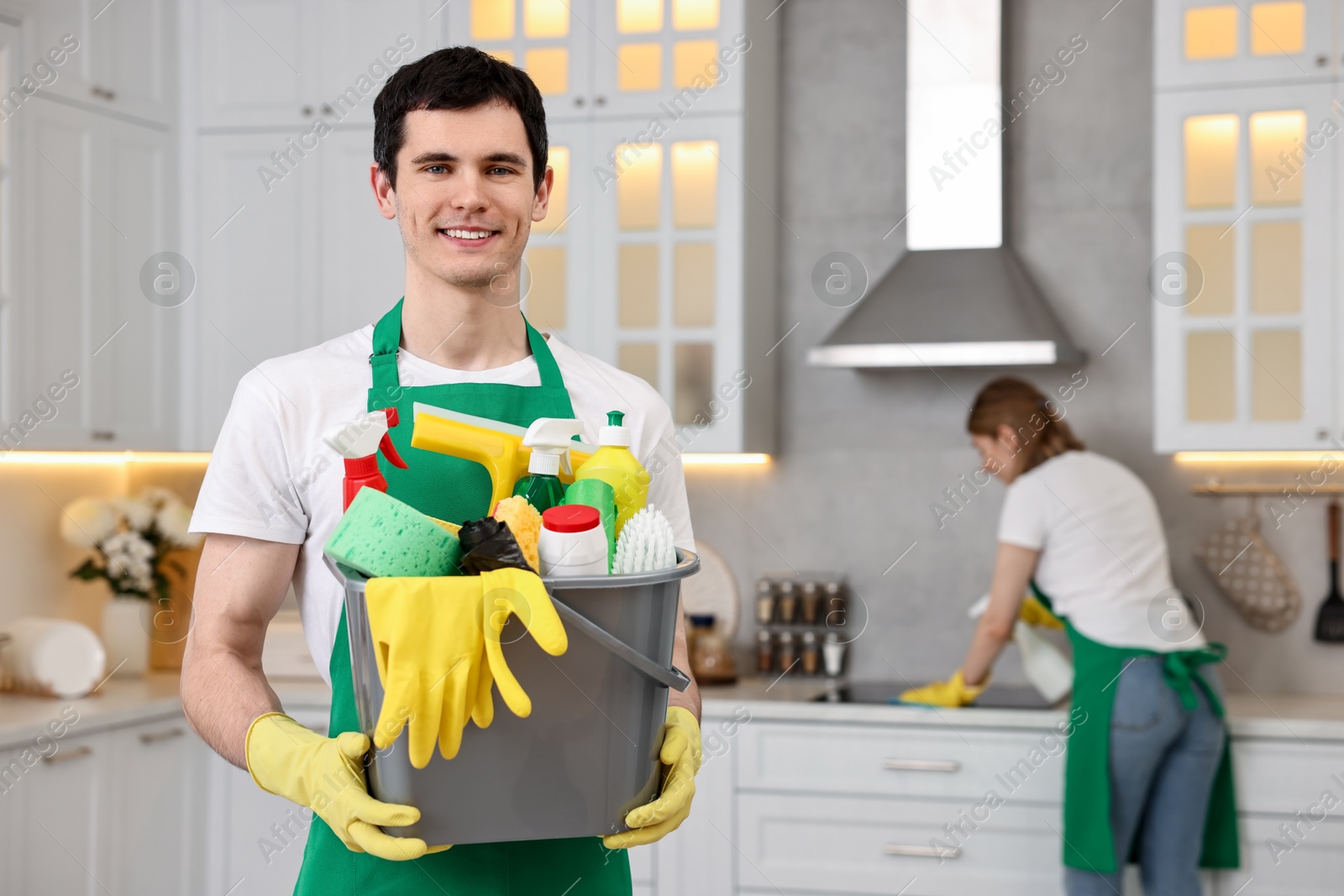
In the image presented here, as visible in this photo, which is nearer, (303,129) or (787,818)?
(787,818)

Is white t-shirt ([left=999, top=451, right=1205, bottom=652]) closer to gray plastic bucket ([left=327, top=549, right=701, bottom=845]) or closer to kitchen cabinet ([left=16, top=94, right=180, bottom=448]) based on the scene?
gray plastic bucket ([left=327, top=549, right=701, bottom=845])

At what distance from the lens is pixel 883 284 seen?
287 centimetres

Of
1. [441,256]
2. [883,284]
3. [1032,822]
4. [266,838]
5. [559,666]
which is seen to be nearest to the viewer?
[559,666]

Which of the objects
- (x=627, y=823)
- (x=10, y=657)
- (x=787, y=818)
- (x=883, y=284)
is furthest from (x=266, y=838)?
(x=627, y=823)

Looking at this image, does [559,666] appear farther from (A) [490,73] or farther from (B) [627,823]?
(A) [490,73]

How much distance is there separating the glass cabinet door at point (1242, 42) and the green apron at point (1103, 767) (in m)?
1.23

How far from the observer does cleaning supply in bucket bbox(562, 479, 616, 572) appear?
2.80 ft

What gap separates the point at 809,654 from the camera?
9.89ft

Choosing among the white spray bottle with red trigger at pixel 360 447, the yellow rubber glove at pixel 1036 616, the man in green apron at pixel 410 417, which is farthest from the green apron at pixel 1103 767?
the white spray bottle with red trigger at pixel 360 447

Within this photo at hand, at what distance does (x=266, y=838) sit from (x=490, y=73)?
7.03 feet

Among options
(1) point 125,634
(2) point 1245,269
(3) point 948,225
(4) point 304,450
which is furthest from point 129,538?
(2) point 1245,269

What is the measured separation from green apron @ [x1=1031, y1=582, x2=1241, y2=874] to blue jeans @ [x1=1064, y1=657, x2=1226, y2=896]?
18mm

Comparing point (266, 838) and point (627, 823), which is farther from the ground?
point (627, 823)

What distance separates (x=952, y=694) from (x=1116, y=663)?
0.37m
